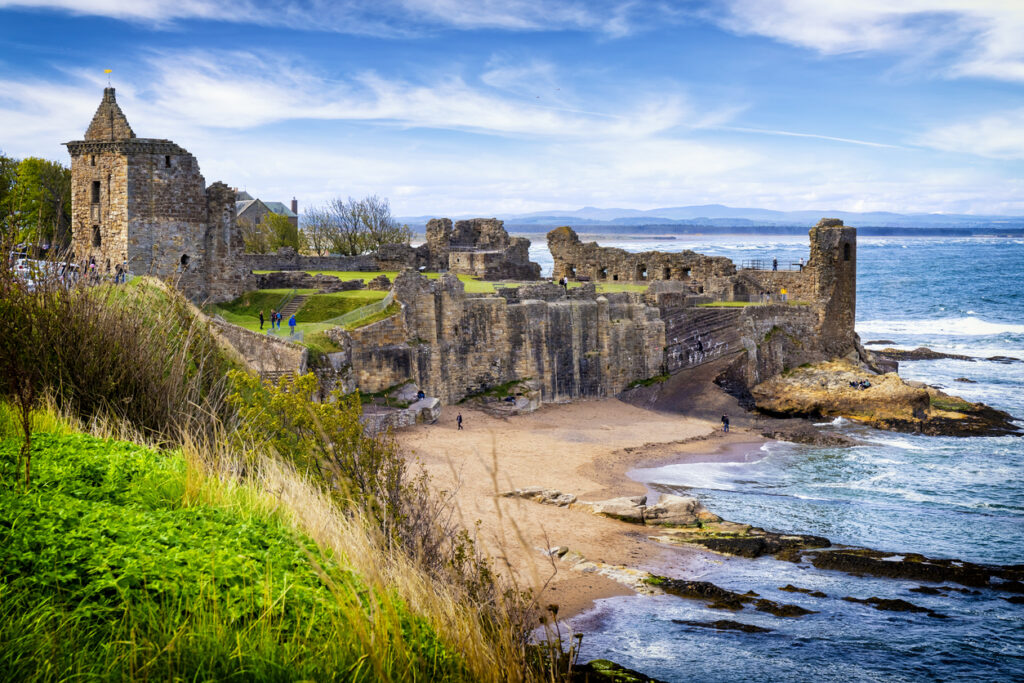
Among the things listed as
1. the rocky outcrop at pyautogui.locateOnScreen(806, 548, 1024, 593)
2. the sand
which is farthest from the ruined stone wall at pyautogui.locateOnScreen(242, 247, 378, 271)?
the rocky outcrop at pyautogui.locateOnScreen(806, 548, 1024, 593)

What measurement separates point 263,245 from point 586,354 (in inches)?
1211

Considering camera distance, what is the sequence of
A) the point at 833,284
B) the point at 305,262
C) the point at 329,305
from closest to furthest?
1. the point at 329,305
2. the point at 305,262
3. the point at 833,284

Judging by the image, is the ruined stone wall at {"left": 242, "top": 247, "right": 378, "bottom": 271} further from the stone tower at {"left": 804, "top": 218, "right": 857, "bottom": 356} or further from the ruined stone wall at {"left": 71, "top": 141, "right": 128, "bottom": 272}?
the stone tower at {"left": 804, "top": 218, "right": 857, "bottom": 356}

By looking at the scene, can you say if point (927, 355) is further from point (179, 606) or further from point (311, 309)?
point (179, 606)

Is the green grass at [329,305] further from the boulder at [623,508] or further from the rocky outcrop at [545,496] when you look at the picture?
the boulder at [623,508]

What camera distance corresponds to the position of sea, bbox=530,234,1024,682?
15.2 meters

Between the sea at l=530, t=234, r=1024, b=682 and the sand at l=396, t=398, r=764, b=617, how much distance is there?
0.87 metres

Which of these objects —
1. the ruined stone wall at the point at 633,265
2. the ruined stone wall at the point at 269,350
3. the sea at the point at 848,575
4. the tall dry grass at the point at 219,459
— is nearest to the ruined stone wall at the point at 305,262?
the ruined stone wall at the point at 633,265

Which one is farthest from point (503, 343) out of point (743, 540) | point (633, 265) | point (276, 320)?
point (743, 540)

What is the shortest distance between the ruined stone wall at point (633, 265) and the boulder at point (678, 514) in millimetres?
22806

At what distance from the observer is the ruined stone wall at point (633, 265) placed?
45.9 m

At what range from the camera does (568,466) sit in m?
27.6

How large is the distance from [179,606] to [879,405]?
33.9m

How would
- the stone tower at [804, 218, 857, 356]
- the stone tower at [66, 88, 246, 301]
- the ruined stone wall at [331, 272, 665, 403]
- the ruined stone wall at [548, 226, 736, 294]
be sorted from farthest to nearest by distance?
the ruined stone wall at [548, 226, 736, 294], the stone tower at [804, 218, 857, 356], the ruined stone wall at [331, 272, 665, 403], the stone tower at [66, 88, 246, 301]
